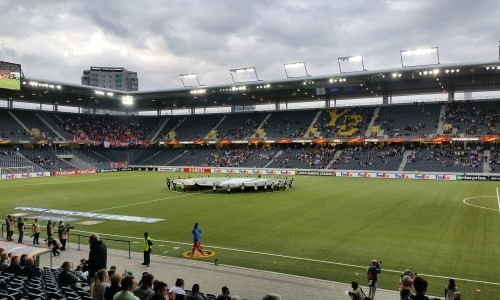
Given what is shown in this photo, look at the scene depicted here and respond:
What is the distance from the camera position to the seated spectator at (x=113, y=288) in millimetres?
7875

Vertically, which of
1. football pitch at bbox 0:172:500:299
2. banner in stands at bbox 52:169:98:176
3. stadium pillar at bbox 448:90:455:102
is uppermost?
stadium pillar at bbox 448:90:455:102

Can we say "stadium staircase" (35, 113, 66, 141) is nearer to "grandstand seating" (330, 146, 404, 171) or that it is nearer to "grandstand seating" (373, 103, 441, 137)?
"grandstand seating" (330, 146, 404, 171)

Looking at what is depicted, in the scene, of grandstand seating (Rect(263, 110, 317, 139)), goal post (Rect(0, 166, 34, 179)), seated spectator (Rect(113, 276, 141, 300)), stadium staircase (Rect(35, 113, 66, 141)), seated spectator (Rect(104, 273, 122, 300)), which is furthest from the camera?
grandstand seating (Rect(263, 110, 317, 139))

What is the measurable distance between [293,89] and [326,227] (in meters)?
57.1

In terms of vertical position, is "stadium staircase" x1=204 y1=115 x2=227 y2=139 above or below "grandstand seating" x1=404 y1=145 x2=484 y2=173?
above

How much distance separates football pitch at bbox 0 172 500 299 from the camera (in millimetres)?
16750

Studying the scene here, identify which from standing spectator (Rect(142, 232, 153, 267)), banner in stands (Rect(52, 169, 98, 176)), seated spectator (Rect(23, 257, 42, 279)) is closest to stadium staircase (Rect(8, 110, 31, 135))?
banner in stands (Rect(52, 169, 98, 176))

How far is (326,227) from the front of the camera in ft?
Result: 80.2

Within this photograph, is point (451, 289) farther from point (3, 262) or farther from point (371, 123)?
point (371, 123)

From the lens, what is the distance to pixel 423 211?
29.6 m

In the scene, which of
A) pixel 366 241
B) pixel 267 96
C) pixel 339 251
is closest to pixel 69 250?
pixel 339 251

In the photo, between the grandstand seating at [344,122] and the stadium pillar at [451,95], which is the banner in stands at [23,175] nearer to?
the grandstand seating at [344,122]

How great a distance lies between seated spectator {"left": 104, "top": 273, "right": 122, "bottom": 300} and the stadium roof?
61959mm

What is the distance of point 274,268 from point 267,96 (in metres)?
72.0
